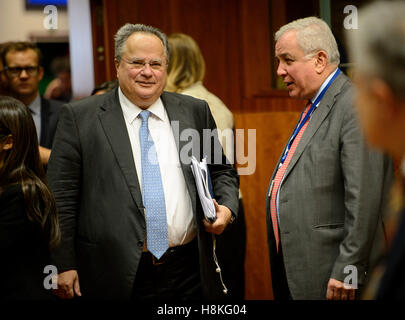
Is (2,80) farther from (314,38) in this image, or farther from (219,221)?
(314,38)

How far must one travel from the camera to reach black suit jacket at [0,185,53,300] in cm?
210

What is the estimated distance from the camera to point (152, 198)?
2.52m

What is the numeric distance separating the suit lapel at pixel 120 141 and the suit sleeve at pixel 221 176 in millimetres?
356

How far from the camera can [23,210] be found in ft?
7.02

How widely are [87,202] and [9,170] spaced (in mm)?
396

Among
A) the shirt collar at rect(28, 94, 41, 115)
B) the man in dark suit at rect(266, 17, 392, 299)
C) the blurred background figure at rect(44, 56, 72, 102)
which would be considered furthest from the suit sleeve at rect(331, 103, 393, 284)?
the blurred background figure at rect(44, 56, 72, 102)

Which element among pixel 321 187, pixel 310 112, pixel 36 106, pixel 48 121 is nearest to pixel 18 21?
pixel 36 106

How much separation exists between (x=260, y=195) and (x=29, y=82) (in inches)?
65.6

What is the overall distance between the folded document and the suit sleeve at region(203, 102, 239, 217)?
0.20 metres

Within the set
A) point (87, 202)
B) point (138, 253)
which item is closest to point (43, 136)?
point (87, 202)

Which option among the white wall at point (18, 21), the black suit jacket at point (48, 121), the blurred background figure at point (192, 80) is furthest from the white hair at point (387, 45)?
the white wall at point (18, 21)

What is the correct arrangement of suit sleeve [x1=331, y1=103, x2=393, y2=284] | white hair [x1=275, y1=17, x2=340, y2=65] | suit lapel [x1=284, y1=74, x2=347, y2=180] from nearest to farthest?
suit sleeve [x1=331, y1=103, x2=393, y2=284]
suit lapel [x1=284, y1=74, x2=347, y2=180]
white hair [x1=275, y1=17, x2=340, y2=65]

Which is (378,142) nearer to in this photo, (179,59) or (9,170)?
(9,170)

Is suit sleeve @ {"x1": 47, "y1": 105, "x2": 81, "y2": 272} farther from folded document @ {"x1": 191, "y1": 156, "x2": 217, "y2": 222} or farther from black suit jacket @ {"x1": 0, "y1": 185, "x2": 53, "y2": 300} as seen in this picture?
folded document @ {"x1": 191, "y1": 156, "x2": 217, "y2": 222}
